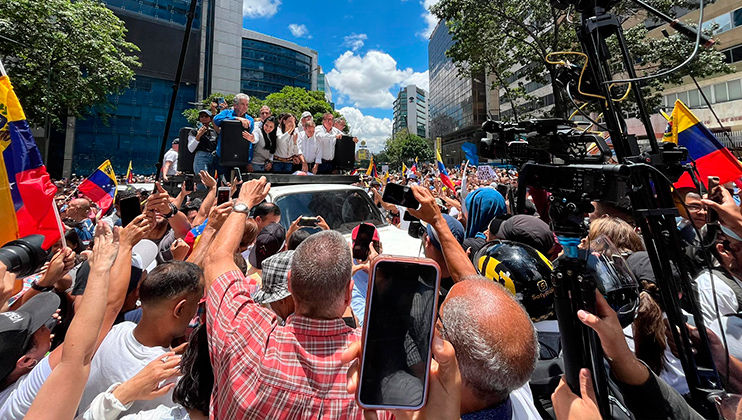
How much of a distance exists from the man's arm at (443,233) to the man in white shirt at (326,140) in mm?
4719

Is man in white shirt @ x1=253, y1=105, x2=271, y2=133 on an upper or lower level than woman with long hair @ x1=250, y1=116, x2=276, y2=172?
upper

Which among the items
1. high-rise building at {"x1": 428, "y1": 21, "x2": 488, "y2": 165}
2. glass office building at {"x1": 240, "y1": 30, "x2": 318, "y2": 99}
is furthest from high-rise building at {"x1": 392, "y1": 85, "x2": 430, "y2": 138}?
glass office building at {"x1": 240, "y1": 30, "x2": 318, "y2": 99}

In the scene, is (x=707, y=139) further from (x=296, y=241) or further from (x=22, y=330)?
(x=22, y=330)

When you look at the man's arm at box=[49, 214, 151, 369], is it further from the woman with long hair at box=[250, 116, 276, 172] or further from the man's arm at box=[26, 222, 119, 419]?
the woman with long hair at box=[250, 116, 276, 172]

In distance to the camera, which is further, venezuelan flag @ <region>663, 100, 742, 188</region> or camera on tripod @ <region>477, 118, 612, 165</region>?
venezuelan flag @ <region>663, 100, 742, 188</region>

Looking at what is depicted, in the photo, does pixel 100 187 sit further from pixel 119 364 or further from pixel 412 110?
pixel 412 110

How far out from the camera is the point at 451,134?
65.4 m

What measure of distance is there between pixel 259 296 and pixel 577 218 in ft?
5.41

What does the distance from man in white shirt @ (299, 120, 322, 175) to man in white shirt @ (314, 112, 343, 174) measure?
0.08 meters

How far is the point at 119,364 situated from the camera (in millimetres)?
1699

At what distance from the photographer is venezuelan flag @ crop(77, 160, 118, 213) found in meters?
5.12

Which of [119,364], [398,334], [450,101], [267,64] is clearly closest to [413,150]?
[450,101]

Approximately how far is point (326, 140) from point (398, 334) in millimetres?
5729

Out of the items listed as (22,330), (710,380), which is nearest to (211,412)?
(22,330)
